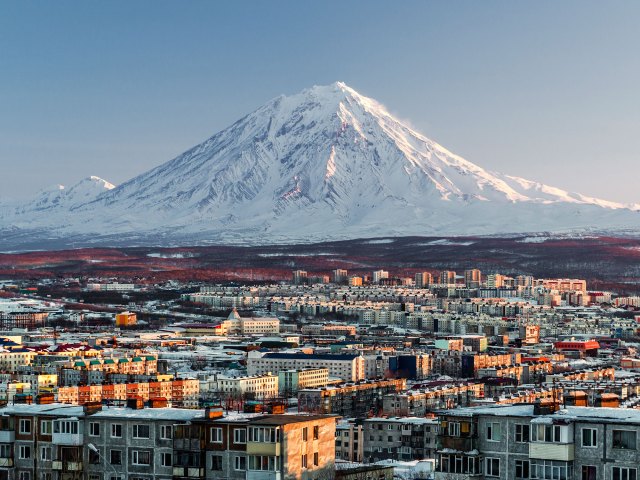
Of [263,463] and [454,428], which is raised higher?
[454,428]

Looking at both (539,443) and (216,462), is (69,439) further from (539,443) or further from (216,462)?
(539,443)

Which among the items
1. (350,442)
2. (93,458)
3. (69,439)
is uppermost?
(69,439)

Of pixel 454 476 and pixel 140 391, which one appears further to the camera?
pixel 140 391

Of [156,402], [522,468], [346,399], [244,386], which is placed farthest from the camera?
[244,386]

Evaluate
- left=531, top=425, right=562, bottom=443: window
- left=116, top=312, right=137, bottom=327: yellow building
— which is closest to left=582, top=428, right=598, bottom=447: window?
left=531, top=425, right=562, bottom=443: window

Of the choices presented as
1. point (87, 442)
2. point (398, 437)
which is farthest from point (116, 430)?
point (398, 437)

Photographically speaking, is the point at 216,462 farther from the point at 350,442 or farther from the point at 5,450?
the point at 350,442

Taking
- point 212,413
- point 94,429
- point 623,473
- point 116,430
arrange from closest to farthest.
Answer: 1. point 623,473
2. point 212,413
3. point 116,430
4. point 94,429

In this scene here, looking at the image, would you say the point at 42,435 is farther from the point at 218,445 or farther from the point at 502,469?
the point at 502,469

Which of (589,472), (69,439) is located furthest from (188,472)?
(589,472)
